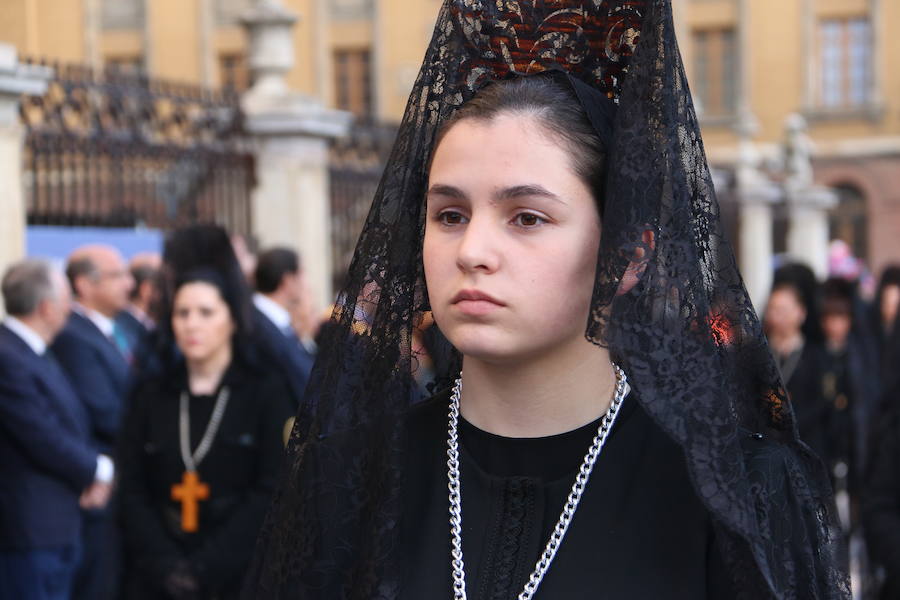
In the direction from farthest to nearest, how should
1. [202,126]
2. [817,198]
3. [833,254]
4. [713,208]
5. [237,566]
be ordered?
1. [817,198]
2. [833,254]
3. [202,126]
4. [237,566]
5. [713,208]

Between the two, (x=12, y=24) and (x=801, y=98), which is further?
(x=801, y=98)

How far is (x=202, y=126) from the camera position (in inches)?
399

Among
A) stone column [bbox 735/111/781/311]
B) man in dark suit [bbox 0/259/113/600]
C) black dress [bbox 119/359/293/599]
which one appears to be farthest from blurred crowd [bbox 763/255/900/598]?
stone column [bbox 735/111/781/311]

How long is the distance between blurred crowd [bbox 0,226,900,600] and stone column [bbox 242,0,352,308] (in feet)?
9.84

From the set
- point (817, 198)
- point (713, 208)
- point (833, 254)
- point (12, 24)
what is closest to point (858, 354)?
point (12, 24)

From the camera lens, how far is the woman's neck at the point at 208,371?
515 centimetres

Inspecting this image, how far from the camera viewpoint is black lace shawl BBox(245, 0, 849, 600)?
193 cm

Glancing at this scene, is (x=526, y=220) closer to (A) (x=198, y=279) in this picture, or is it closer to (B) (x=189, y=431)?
(B) (x=189, y=431)

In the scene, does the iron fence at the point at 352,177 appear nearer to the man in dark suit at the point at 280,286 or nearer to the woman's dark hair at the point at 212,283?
the man in dark suit at the point at 280,286

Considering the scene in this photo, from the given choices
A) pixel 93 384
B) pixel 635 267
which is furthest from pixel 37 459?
pixel 635 267

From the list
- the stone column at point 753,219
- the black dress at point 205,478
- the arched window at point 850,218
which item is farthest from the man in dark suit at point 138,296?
the arched window at point 850,218

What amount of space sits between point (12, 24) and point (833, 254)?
15799 millimetres

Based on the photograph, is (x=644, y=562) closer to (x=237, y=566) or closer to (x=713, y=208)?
(x=713, y=208)

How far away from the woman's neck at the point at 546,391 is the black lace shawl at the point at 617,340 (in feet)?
0.52
